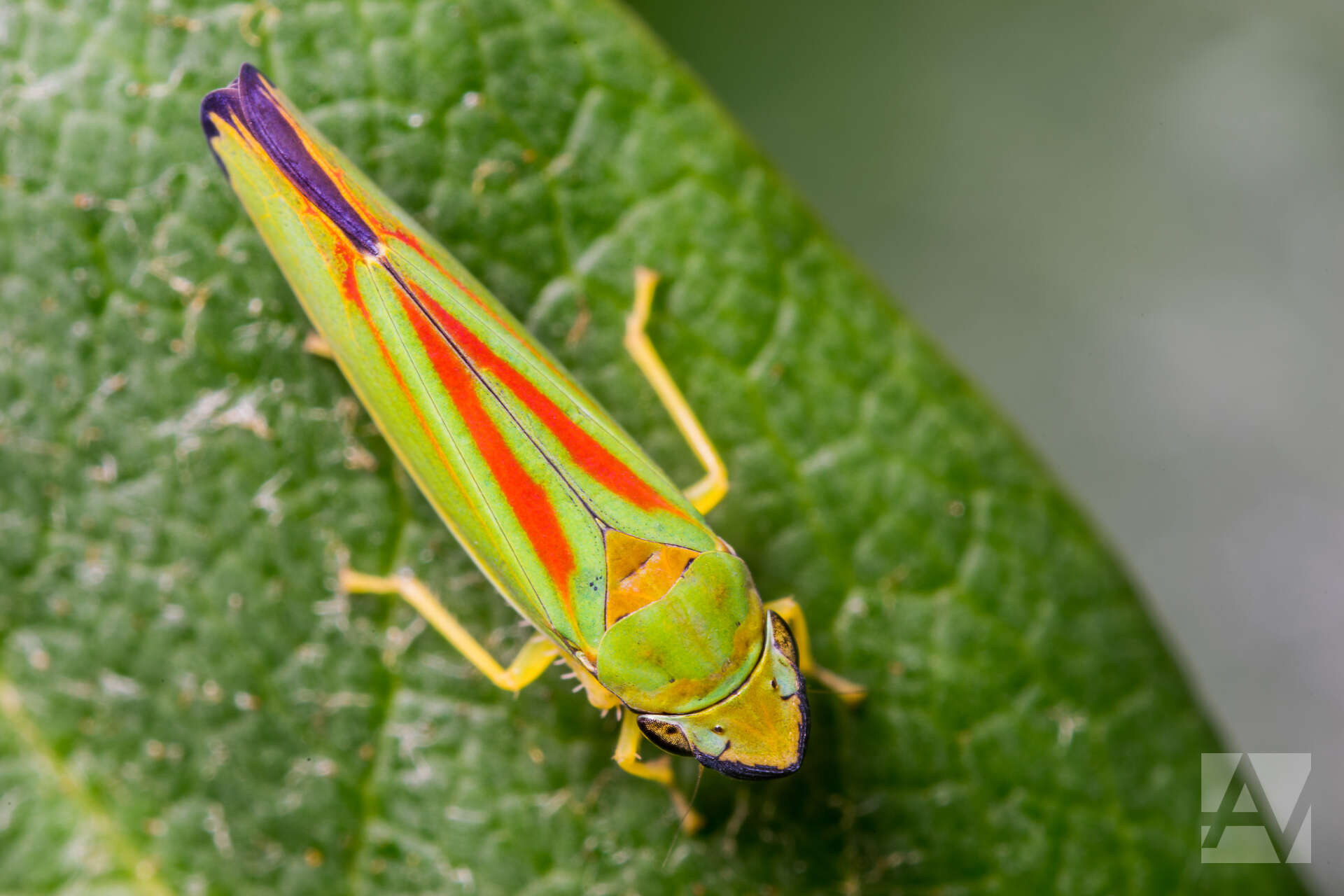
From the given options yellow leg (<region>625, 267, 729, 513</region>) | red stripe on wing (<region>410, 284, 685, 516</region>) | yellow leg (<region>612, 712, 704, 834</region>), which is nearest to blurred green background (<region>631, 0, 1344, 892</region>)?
yellow leg (<region>625, 267, 729, 513</region>)

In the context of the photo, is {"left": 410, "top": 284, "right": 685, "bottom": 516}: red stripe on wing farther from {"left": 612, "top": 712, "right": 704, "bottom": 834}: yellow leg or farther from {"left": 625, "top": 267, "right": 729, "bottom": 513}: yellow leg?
{"left": 612, "top": 712, "right": 704, "bottom": 834}: yellow leg

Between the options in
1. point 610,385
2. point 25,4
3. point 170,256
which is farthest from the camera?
point 610,385

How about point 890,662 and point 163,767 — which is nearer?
point 163,767

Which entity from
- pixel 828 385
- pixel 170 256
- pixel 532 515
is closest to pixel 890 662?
pixel 828 385

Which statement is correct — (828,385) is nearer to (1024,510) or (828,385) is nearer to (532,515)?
(1024,510)

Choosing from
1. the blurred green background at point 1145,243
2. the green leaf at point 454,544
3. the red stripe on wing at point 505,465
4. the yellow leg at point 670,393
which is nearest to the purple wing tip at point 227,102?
the green leaf at point 454,544

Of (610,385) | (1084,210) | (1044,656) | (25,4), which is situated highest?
(25,4)
